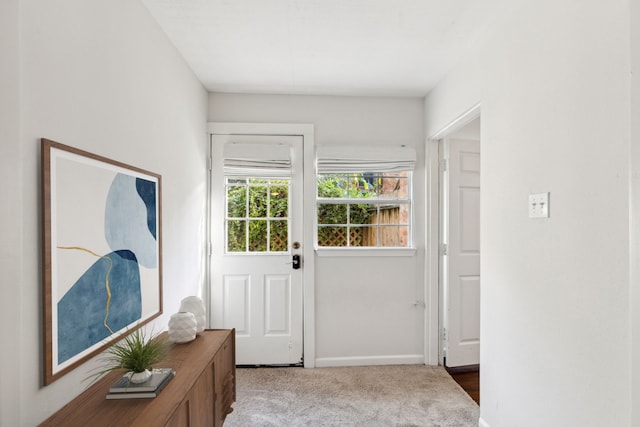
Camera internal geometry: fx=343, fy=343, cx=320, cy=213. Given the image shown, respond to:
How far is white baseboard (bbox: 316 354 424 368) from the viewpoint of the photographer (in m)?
2.96

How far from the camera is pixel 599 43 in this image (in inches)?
48.1

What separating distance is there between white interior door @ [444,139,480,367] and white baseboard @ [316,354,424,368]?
0.28 metres

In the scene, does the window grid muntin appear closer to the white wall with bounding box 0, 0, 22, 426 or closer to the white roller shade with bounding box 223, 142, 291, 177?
the white roller shade with bounding box 223, 142, 291, 177

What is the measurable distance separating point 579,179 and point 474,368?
229 cm

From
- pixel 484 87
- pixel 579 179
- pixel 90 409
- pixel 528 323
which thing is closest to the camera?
pixel 90 409

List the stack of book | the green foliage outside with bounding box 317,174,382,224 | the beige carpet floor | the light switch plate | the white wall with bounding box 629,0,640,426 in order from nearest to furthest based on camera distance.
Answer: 1. the white wall with bounding box 629,0,640,426
2. the stack of book
3. the light switch plate
4. the beige carpet floor
5. the green foliage outside with bounding box 317,174,382,224

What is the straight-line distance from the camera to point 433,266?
2996 millimetres

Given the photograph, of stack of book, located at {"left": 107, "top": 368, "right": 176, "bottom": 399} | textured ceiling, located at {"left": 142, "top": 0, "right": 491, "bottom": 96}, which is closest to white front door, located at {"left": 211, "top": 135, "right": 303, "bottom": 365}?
textured ceiling, located at {"left": 142, "top": 0, "right": 491, "bottom": 96}

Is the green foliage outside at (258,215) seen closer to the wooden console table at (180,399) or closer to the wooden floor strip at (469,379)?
the wooden console table at (180,399)

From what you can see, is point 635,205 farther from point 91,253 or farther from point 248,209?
point 248,209

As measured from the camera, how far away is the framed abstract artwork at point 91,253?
1093 millimetres

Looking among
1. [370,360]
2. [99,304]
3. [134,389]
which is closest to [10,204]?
[99,304]

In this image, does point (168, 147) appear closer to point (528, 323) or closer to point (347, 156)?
point (347, 156)

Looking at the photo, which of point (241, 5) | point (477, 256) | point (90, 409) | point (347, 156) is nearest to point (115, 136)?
point (241, 5)
